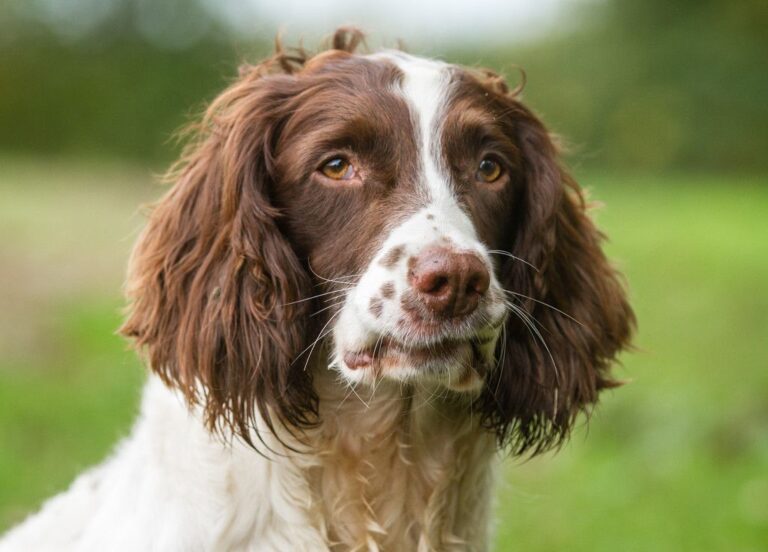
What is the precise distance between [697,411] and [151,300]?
5096 mm

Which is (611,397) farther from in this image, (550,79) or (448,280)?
(550,79)

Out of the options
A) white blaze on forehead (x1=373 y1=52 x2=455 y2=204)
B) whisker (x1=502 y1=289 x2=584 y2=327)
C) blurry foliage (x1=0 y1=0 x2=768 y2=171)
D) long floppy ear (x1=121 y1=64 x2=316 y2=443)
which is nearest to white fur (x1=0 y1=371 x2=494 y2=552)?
long floppy ear (x1=121 y1=64 x2=316 y2=443)

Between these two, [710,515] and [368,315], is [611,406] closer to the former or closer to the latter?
[710,515]

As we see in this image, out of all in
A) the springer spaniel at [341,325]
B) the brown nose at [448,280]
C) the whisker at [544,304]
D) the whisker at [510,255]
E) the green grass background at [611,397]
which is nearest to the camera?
the brown nose at [448,280]

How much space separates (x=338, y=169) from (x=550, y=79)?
2326 cm

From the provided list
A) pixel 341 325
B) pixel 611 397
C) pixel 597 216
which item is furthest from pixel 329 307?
pixel 597 216

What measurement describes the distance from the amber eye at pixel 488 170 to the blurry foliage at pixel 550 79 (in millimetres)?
17110

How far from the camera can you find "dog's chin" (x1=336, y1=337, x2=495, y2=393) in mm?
3193

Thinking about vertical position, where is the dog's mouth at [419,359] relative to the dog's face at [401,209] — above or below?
below

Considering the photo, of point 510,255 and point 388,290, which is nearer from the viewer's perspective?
point 388,290

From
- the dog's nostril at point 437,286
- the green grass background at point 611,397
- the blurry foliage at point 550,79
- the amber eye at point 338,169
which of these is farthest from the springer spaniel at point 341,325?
the blurry foliage at point 550,79

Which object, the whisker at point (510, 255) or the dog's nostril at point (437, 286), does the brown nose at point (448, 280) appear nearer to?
the dog's nostril at point (437, 286)

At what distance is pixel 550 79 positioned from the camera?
26.0 metres

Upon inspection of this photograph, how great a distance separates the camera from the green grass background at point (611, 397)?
6207mm
